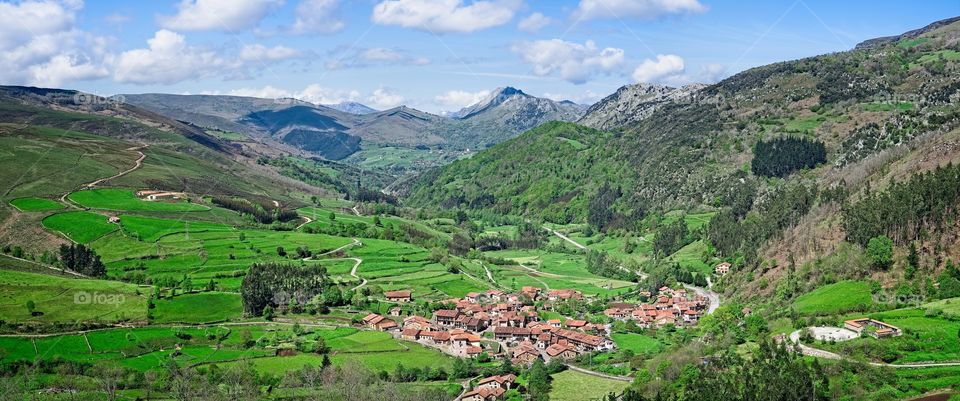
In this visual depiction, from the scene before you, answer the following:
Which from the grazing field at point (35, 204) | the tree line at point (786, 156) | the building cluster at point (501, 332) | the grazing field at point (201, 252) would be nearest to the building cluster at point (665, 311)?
the building cluster at point (501, 332)

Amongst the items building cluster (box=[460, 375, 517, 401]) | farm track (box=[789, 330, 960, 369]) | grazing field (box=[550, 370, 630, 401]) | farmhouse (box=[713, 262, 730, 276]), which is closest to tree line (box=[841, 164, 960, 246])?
farm track (box=[789, 330, 960, 369])

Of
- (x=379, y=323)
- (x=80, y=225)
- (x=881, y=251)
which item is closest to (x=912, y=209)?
(x=881, y=251)

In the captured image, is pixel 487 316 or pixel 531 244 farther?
pixel 531 244

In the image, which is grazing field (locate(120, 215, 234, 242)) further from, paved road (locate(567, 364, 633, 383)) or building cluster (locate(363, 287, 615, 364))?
paved road (locate(567, 364, 633, 383))

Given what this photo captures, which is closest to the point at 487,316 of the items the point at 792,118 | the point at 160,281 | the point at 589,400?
the point at 589,400

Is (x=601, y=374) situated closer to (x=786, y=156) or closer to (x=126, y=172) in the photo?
(x=786, y=156)

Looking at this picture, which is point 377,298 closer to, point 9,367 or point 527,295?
point 527,295
